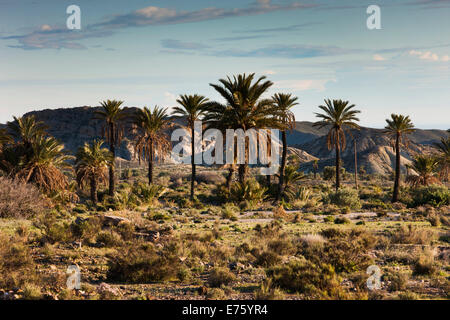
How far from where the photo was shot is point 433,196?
3086cm

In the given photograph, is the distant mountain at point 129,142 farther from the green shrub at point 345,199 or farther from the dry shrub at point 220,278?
the dry shrub at point 220,278

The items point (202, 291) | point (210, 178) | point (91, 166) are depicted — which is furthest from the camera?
point (210, 178)

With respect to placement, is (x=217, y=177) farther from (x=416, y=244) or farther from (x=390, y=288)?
(x=390, y=288)

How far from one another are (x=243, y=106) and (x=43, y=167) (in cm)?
1439

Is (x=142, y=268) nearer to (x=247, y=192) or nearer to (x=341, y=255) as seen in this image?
(x=341, y=255)

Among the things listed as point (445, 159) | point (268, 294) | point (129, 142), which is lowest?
point (268, 294)

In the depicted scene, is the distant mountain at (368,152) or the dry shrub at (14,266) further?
the distant mountain at (368,152)

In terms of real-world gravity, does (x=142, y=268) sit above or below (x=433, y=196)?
above

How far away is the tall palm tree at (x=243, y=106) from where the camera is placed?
95.7 ft

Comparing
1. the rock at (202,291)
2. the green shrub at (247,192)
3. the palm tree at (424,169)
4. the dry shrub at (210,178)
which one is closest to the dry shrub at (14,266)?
the rock at (202,291)

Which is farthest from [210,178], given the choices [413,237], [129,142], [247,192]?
[129,142]

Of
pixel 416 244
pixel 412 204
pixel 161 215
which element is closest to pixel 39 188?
pixel 161 215

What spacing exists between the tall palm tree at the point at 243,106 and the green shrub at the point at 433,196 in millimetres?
13382
